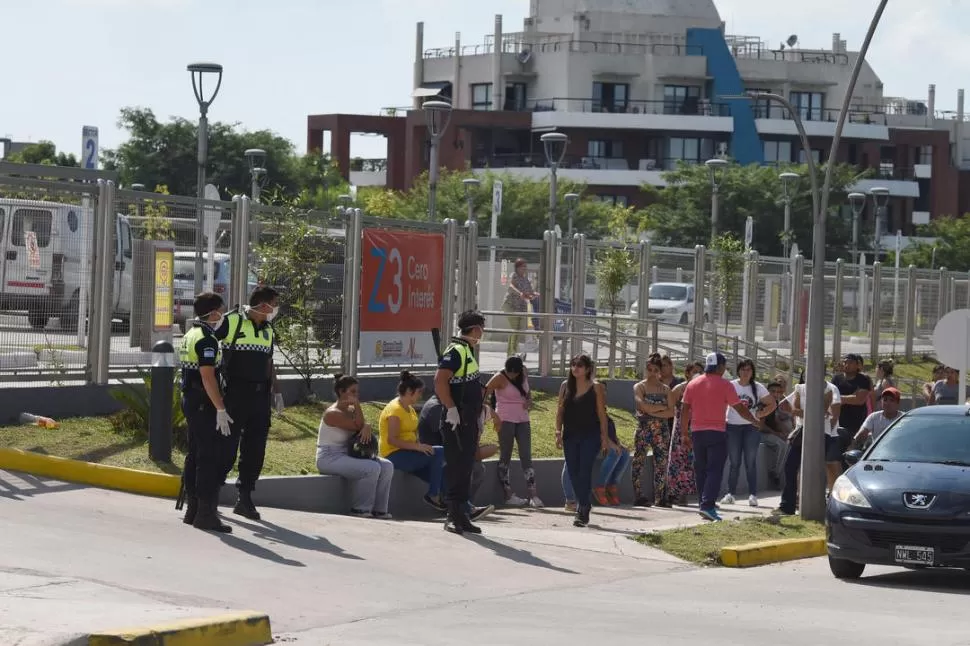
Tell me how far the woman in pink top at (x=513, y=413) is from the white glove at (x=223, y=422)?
5041 mm

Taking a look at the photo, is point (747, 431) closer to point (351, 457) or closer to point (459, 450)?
point (351, 457)

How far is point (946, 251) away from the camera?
88.9 metres

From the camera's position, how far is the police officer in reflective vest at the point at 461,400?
44.8 feet

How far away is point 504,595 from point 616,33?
8517 centimetres

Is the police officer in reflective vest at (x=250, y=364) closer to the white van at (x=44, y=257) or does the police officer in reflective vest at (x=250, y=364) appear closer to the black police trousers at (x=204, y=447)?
the black police trousers at (x=204, y=447)

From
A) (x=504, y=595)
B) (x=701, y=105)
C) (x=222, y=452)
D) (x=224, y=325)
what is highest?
(x=701, y=105)

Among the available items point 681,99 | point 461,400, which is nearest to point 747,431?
point 461,400

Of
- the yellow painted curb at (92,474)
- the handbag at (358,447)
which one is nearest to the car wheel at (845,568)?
the handbag at (358,447)

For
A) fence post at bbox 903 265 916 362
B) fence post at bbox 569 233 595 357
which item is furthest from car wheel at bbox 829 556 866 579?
fence post at bbox 903 265 916 362

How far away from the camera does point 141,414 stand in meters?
15.8

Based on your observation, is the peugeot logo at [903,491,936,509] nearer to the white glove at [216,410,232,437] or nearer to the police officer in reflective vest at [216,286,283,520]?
the police officer in reflective vest at [216,286,283,520]

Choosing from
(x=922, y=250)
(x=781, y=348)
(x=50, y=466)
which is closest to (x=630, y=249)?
(x=781, y=348)

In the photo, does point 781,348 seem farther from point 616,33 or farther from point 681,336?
point 616,33

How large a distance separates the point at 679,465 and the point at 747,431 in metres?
0.84
